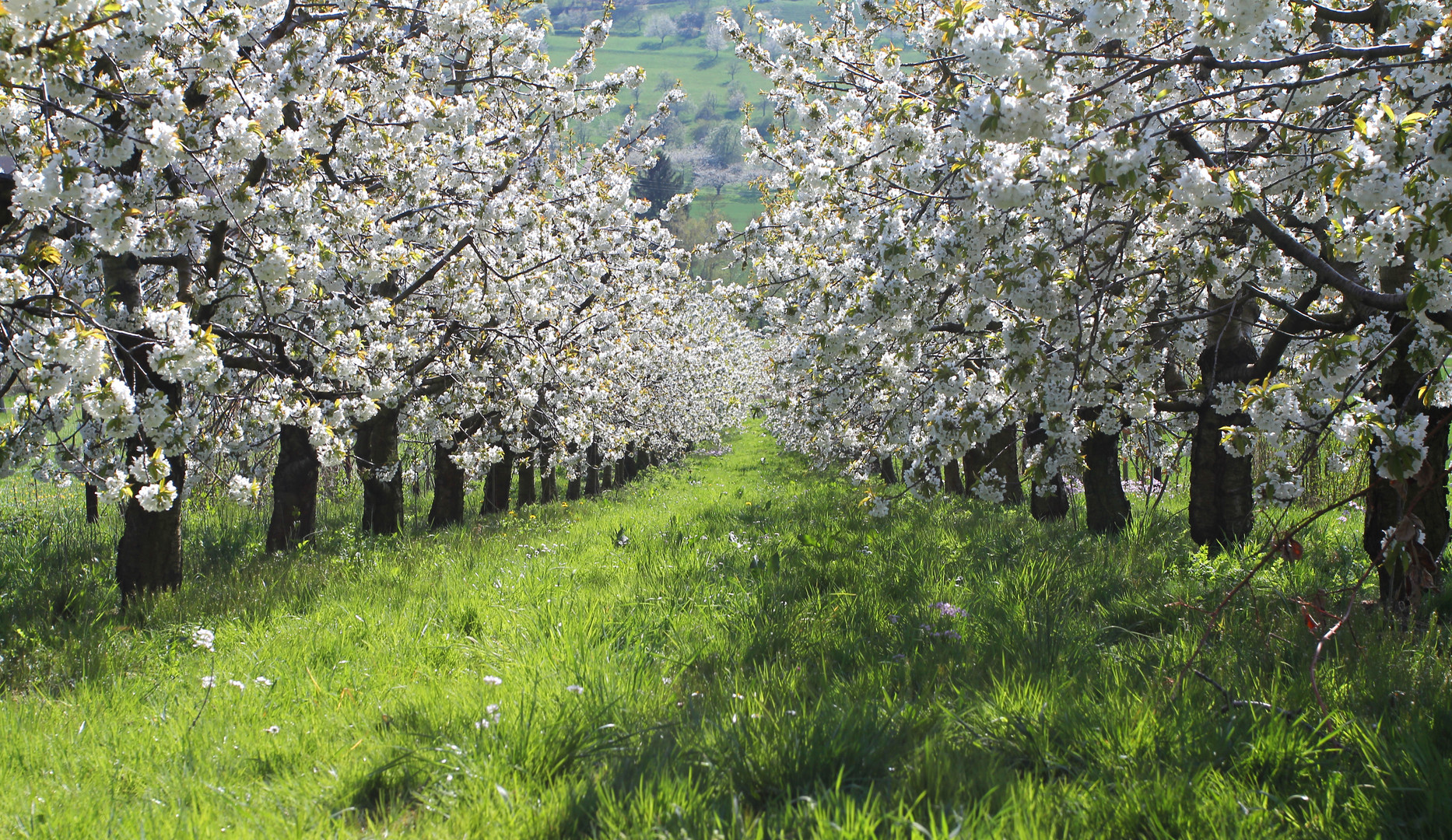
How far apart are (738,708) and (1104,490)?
6.18 m

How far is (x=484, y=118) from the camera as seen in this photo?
9.71 metres

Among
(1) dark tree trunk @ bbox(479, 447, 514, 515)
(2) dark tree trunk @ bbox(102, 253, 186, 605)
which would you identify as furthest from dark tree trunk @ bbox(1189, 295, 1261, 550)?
(1) dark tree trunk @ bbox(479, 447, 514, 515)

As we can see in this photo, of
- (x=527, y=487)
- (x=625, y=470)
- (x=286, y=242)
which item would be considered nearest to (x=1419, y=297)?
(x=286, y=242)

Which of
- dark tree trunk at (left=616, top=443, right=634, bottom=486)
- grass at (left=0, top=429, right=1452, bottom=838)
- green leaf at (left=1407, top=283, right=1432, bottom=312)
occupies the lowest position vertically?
dark tree trunk at (left=616, top=443, right=634, bottom=486)

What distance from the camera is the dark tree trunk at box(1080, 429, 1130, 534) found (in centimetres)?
784

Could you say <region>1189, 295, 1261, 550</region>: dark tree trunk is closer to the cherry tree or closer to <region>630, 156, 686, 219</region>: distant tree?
the cherry tree

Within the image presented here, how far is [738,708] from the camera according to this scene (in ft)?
9.82

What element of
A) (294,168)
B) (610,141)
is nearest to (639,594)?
(294,168)

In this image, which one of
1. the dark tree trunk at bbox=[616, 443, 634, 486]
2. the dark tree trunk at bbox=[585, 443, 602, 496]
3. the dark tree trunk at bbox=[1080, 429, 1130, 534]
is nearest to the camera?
the dark tree trunk at bbox=[1080, 429, 1130, 534]

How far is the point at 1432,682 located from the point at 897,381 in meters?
3.85

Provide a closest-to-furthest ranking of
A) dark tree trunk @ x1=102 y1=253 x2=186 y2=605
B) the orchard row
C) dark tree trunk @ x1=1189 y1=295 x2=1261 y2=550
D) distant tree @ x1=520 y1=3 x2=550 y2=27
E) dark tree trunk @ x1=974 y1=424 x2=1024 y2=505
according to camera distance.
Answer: the orchard row < dark tree trunk @ x1=102 y1=253 x2=186 y2=605 < dark tree trunk @ x1=1189 y1=295 x2=1261 y2=550 < distant tree @ x1=520 y1=3 x2=550 y2=27 < dark tree trunk @ x1=974 y1=424 x2=1024 y2=505

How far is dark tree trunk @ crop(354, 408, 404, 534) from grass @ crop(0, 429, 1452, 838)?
14.6 ft

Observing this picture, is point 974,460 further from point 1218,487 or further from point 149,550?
point 149,550

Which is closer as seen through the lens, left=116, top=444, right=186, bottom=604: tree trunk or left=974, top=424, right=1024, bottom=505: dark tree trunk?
left=116, top=444, right=186, bottom=604: tree trunk
